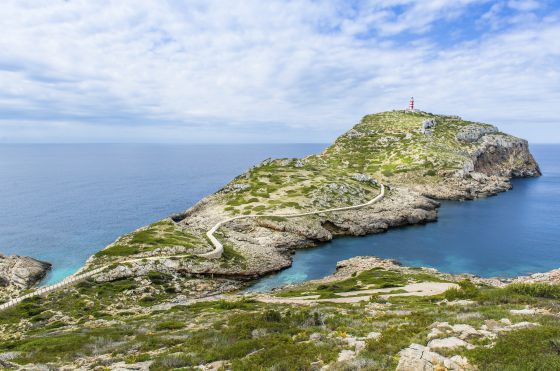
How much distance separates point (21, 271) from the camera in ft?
217

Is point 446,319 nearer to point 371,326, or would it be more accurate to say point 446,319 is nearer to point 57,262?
point 371,326

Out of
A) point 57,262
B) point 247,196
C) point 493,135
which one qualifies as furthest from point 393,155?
point 57,262

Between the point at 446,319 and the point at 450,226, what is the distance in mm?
91032

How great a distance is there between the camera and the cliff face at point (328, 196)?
69875 mm

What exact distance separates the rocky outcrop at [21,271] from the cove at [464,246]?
133ft

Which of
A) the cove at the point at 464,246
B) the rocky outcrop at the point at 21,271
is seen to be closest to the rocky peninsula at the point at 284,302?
the cove at the point at 464,246

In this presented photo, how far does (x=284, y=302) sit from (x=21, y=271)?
182 ft

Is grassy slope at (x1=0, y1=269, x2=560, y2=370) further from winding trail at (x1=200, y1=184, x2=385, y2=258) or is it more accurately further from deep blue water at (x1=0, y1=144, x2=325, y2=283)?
deep blue water at (x1=0, y1=144, x2=325, y2=283)

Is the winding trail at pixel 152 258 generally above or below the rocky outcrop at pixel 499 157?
below

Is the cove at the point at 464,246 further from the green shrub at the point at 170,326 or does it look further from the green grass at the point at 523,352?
the green grass at the point at 523,352

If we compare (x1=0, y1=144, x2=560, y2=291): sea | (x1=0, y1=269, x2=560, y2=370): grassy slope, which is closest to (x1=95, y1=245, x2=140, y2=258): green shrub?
(x1=0, y1=144, x2=560, y2=291): sea

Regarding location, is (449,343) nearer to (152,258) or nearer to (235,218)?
(152,258)

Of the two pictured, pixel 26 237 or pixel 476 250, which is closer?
pixel 476 250

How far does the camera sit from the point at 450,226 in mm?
101938
